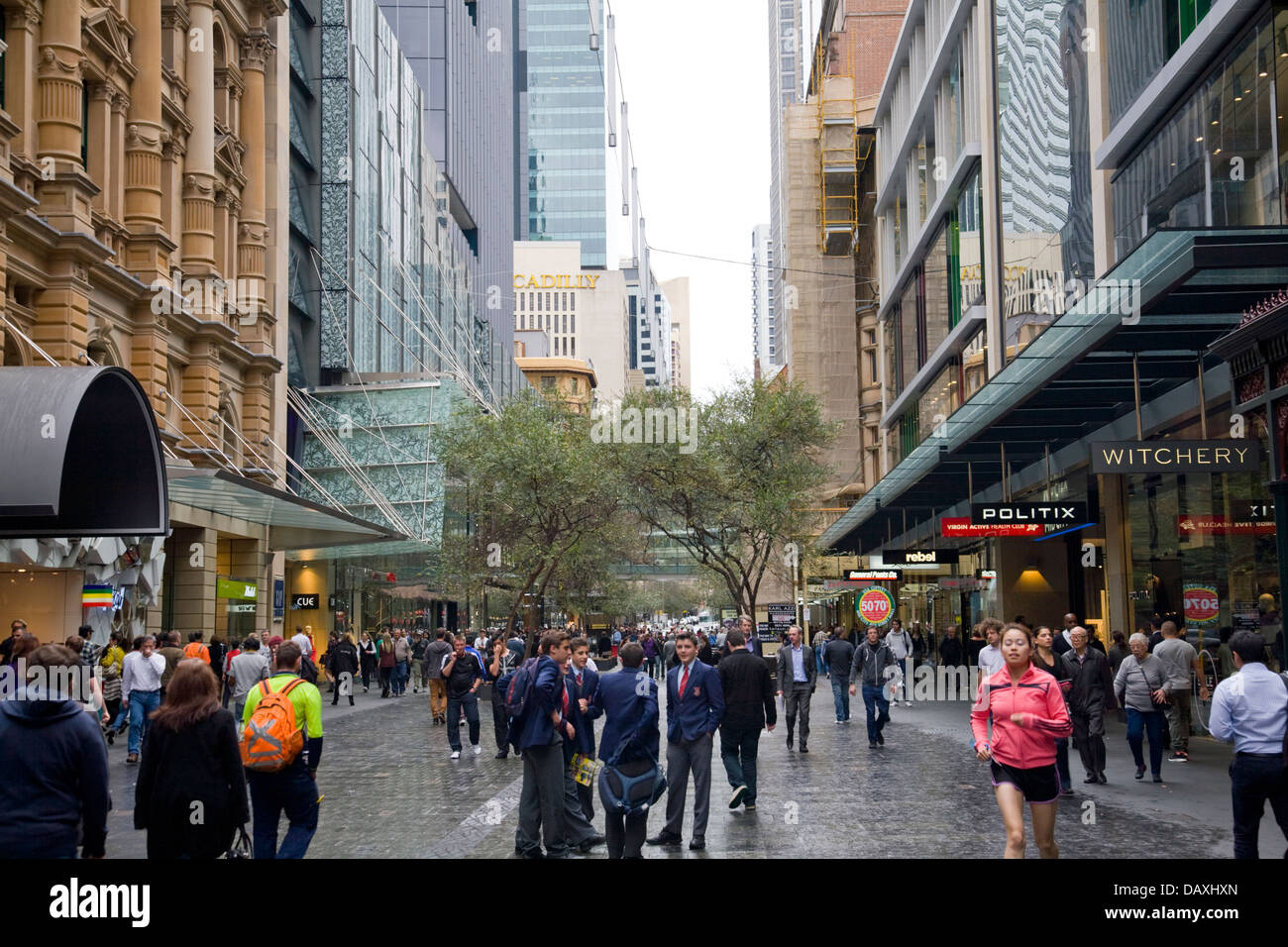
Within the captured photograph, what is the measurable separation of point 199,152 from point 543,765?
Result: 92.7 feet

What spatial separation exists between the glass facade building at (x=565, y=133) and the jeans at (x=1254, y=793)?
7035 inches

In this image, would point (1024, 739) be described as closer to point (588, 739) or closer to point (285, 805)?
point (588, 739)

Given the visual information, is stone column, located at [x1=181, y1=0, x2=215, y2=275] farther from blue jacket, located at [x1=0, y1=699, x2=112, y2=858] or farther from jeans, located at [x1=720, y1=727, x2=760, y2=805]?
blue jacket, located at [x1=0, y1=699, x2=112, y2=858]

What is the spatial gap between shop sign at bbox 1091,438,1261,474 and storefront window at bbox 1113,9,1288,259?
2488 millimetres

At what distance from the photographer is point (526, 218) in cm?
18500

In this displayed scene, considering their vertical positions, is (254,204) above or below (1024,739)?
above

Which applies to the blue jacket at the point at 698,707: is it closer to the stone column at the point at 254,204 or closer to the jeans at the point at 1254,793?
the jeans at the point at 1254,793

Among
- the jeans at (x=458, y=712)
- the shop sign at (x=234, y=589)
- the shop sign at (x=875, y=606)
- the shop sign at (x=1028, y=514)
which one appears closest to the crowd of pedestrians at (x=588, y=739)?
the jeans at (x=458, y=712)

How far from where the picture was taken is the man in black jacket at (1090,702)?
14414 mm

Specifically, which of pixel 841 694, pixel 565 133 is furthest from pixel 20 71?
pixel 565 133

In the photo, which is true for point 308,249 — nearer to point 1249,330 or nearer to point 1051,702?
point 1249,330

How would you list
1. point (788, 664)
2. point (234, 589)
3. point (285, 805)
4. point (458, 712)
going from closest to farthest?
1. point (285, 805)
2. point (788, 664)
3. point (458, 712)
4. point (234, 589)

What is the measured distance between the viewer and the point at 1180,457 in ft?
50.5
